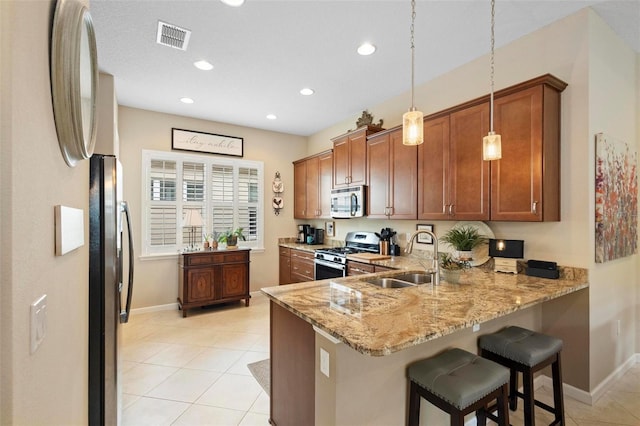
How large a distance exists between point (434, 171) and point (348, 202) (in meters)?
1.42

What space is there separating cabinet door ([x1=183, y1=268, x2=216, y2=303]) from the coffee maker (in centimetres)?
179

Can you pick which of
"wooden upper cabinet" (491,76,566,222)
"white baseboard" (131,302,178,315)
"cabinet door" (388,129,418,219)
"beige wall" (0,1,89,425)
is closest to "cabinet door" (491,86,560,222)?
"wooden upper cabinet" (491,76,566,222)

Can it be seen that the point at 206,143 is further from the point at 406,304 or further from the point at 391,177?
the point at 406,304

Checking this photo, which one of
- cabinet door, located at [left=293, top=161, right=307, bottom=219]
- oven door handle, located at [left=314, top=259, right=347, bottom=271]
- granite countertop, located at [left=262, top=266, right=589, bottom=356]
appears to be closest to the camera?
granite countertop, located at [left=262, top=266, right=589, bottom=356]

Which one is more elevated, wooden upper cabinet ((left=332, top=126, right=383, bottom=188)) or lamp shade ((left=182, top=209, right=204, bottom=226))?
wooden upper cabinet ((left=332, top=126, right=383, bottom=188))

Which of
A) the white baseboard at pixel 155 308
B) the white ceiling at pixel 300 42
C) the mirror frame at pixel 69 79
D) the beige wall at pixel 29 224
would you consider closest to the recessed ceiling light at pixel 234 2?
the white ceiling at pixel 300 42

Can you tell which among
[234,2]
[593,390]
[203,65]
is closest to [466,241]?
[593,390]

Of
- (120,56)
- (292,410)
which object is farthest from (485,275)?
(120,56)

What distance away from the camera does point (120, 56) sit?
2994 millimetres

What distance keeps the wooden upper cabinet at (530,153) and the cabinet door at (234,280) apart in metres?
3.63

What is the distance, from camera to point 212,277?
15.0 feet

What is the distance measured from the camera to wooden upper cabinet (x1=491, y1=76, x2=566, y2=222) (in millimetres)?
2354

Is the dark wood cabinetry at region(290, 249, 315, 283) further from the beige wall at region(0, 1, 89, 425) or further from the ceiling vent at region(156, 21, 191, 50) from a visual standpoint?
the beige wall at region(0, 1, 89, 425)

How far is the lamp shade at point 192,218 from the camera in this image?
4.49m
